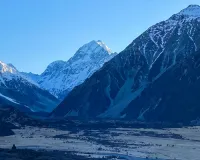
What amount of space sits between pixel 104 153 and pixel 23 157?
97.1ft

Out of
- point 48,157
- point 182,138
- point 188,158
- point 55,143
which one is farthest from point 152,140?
point 48,157

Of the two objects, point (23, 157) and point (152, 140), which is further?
point (152, 140)

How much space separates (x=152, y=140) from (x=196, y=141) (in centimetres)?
1573

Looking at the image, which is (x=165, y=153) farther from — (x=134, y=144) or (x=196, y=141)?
(x=196, y=141)

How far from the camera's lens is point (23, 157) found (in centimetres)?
10762

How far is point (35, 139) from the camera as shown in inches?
6594

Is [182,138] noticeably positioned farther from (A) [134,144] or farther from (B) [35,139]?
(B) [35,139]

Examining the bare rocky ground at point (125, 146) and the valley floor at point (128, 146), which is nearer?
the bare rocky ground at point (125, 146)

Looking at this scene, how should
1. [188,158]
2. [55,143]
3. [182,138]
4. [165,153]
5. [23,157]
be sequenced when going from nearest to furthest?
1. [23,157]
2. [188,158]
3. [165,153]
4. [55,143]
5. [182,138]

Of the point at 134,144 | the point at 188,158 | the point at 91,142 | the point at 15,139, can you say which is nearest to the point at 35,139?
the point at 15,139

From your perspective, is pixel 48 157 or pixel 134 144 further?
pixel 134 144

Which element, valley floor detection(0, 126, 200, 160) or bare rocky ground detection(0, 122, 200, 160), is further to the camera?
valley floor detection(0, 126, 200, 160)

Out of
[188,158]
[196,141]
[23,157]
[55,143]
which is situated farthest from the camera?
[196,141]

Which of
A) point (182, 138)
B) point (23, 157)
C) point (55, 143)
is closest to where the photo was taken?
point (23, 157)
